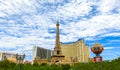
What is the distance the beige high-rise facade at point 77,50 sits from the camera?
128125 mm

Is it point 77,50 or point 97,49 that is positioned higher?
point 77,50

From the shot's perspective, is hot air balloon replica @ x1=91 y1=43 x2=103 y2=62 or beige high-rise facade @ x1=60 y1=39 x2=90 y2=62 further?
beige high-rise facade @ x1=60 y1=39 x2=90 y2=62

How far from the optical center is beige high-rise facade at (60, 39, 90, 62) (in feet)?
420

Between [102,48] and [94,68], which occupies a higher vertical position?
[102,48]

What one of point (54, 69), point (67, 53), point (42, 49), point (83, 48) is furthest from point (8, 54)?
point (54, 69)

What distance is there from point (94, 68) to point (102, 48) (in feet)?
16.0

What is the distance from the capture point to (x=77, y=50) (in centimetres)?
13250

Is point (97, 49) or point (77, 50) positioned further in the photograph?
point (77, 50)

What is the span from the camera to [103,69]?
25.3m

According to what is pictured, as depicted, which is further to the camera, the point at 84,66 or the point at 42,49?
the point at 42,49

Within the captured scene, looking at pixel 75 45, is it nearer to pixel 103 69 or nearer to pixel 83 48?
pixel 83 48

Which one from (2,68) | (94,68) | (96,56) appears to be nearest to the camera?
(96,56)

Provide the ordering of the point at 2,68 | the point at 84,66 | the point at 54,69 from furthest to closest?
1. the point at 54,69
2. the point at 2,68
3. the point at 84,66

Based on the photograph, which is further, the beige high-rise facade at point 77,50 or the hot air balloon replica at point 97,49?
the beige high-rise facade at point 77,50
